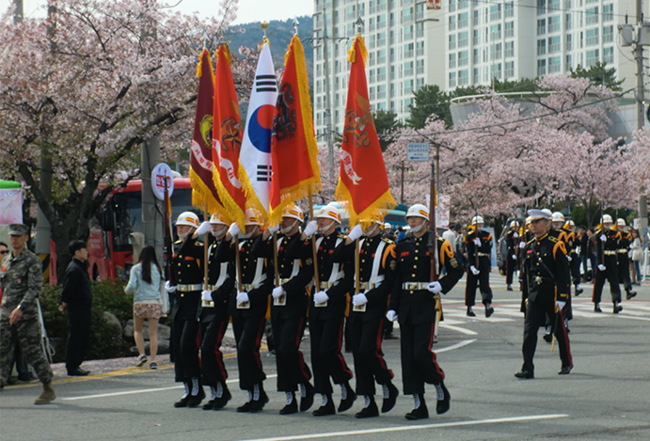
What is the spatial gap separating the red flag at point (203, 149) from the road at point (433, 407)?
2264 mm

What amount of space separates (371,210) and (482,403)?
7.40ft

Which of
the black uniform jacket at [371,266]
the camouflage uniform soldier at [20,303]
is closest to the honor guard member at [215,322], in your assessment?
the black uniform jacket at [371,266]

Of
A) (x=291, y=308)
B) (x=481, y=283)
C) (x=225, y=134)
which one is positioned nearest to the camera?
(x=291, y=308)

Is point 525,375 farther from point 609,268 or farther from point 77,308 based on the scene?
point 609,268

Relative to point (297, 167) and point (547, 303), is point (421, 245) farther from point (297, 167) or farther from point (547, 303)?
point (547, 303)

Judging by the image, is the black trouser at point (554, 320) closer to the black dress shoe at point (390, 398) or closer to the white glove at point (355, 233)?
the black dress shoe at point (390, 398)

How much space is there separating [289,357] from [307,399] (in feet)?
1.70

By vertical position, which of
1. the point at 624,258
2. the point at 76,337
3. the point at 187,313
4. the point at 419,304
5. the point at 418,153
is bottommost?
the point at 76,337

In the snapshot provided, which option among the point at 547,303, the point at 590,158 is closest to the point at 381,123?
the point at 590,158

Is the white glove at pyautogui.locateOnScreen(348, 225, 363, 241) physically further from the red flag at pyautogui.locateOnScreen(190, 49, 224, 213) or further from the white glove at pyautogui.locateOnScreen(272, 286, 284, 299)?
the red flag at pyautogui.locateOnScreen(190, 49, 224, 213)

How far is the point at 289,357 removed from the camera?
841 centimetres

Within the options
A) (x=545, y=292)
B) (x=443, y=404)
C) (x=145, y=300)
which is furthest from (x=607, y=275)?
(x=443, y=404)

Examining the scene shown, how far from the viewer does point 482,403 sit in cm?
869

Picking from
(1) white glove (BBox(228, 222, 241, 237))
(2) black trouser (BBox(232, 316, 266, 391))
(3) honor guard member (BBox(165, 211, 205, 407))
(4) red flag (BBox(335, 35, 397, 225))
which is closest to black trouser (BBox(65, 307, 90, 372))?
(3) honor guard member (BBox(165, 211, 205, 407))
